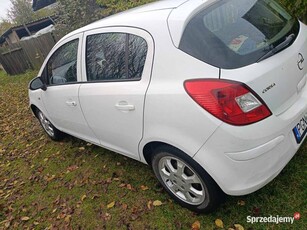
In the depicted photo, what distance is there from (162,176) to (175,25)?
4.56ft

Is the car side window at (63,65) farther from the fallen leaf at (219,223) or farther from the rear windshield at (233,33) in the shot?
the fallen leaf at (219,223)

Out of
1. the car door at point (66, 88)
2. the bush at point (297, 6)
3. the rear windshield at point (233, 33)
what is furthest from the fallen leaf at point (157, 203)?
the bush at point (297, 6)

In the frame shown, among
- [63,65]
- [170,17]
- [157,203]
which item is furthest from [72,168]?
[170,17]

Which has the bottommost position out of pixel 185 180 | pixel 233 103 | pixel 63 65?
pixel 185 180

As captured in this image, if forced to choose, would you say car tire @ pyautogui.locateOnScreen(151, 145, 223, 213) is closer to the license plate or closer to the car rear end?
the car rear end

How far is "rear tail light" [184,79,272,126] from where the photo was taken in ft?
5.78

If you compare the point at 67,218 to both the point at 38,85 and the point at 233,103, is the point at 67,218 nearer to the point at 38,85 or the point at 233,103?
the point at 38,85

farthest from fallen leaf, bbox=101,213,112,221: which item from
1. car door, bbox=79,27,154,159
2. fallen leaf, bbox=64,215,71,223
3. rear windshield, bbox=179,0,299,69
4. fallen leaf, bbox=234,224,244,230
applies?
rear windshield, bbox=179,0,299,69

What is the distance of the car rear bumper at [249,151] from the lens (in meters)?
1.79

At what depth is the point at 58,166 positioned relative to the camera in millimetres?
3934

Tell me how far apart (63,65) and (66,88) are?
421 millimetres

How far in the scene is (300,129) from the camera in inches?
83.1

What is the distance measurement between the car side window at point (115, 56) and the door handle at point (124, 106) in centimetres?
23

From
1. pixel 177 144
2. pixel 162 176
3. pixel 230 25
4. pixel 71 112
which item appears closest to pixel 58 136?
pixel 71 112
